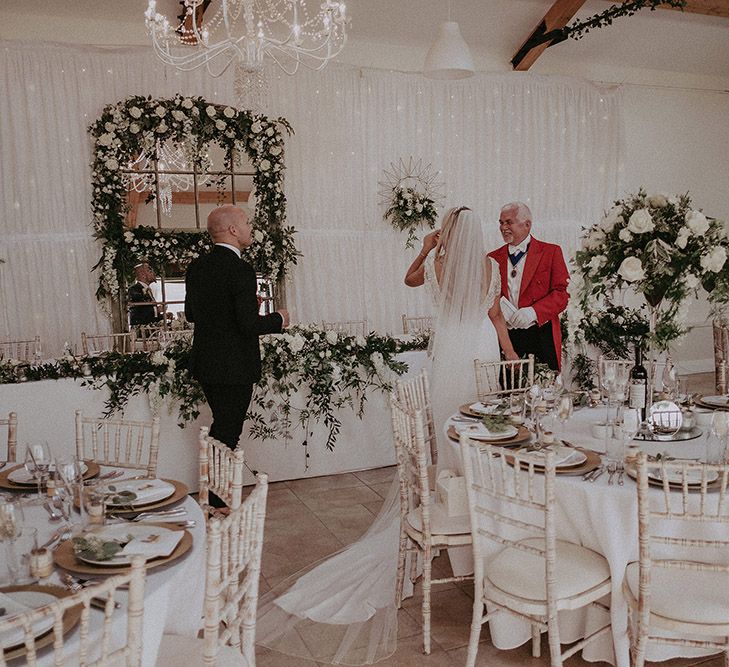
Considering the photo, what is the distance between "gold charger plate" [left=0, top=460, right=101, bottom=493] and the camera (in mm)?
2645

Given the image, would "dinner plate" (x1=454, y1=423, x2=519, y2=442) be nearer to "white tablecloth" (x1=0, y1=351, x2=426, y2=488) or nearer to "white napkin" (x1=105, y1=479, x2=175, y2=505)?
"white napkin" (x1=105, y1=479, x2=175, y2=505)

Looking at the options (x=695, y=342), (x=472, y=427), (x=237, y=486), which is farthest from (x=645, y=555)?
(x=695, y=342)

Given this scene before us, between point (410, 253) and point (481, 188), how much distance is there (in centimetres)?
135

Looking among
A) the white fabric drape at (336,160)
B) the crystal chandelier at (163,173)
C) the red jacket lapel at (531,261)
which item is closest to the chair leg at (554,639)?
the red jacket lapel at (531,261)

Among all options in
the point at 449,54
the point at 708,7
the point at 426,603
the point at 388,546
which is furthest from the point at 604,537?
the point at 708,7

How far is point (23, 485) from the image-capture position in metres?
2.65

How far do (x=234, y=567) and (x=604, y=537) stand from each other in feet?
4.47

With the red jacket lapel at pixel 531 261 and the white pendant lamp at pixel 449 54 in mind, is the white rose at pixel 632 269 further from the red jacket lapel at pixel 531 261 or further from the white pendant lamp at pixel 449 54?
the white pendant lamp at pixel 449 54

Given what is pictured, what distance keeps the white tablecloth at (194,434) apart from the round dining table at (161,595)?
2.25m

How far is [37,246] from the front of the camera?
307 inches

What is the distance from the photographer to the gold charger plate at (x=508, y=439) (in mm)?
3131

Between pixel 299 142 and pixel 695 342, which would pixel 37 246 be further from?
pixel 695 342

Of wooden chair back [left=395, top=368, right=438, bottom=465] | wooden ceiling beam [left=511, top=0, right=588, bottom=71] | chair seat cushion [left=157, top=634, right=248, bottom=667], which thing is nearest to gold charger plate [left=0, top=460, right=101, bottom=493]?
chair seat cushion [left=157, top=634, right=248, bottom=667]

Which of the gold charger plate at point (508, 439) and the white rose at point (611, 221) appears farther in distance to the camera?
the white rose at point (611, 221)
